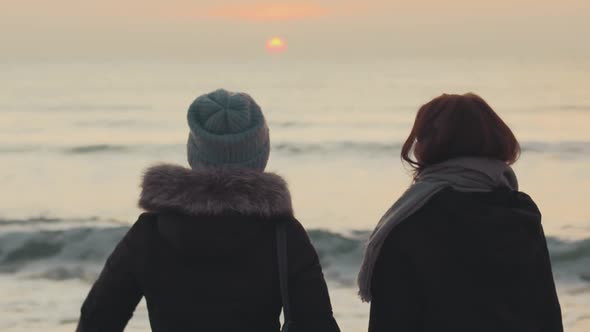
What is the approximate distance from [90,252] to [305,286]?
11.2m

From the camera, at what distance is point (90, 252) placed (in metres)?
13.4

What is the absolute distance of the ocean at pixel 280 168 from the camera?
11406 millimetres

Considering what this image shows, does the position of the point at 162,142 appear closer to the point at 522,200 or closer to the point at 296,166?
the point at 296,166

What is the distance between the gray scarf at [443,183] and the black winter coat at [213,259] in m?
0.25

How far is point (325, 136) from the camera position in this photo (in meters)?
29.3

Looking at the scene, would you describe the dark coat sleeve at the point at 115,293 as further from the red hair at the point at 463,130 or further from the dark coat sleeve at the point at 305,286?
the red hair at the point at 463,130

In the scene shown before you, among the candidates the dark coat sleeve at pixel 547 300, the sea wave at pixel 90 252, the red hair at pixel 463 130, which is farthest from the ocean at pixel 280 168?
the dark coat sleeve at pixel 547 300

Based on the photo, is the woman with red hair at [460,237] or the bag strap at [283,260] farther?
the woman with red hair at [460,237]

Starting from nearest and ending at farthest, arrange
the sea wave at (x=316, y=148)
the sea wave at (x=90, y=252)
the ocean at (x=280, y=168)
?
the ocean at (x=280, y=168)
the sea wave at (x=90, y=252)
the sea wave at (x=316, y=148)

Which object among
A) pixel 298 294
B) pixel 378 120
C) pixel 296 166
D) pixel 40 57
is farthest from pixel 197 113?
pixel 40 57

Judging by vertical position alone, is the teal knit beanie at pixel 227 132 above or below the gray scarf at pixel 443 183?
above

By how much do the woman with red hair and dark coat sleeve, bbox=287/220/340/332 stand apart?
26 centimetres

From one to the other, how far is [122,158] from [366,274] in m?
22.0

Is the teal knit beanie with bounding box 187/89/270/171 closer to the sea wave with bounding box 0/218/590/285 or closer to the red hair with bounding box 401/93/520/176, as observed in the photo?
the red hair with bounding box 401/93/520/176
